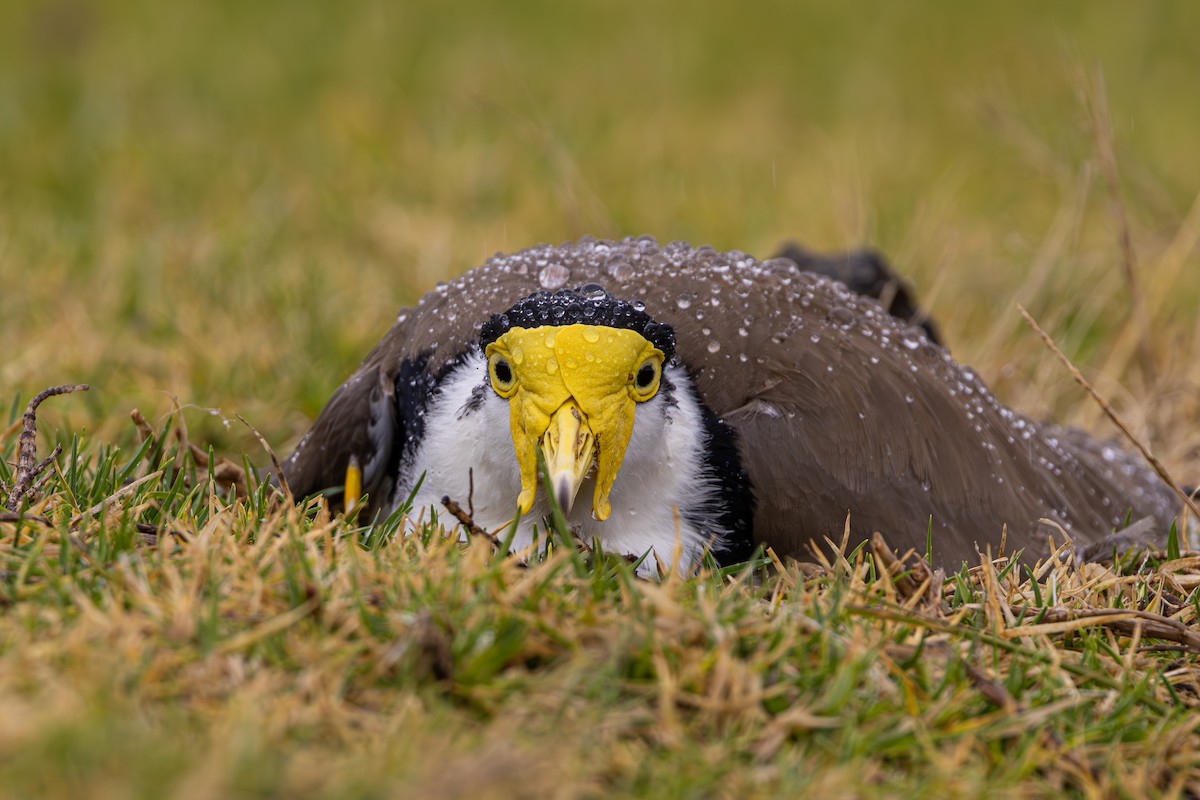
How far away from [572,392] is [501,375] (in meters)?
0.21

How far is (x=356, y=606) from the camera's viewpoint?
2.41 m

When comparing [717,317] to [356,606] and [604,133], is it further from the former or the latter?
[604,133]

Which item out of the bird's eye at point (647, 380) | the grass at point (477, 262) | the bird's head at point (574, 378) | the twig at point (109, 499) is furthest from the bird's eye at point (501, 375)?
the twig at point (109, 499)

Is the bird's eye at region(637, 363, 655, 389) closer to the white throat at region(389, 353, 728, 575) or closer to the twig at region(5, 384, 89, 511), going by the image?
the white throat at region(389, 353, 728, 575)

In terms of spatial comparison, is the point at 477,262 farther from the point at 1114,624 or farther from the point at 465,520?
the point at 1114,624

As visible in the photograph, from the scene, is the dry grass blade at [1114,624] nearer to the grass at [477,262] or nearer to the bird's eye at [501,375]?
the grass at [477,262]

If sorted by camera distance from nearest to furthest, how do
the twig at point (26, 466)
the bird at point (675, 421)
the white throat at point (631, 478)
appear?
the twig at point (26, 466), the bird at point (675, 421), the white throat at point (631, 478)

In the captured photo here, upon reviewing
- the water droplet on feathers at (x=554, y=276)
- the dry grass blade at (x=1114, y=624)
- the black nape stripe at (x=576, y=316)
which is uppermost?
the water droplet on feathers at (x=554, y=276)

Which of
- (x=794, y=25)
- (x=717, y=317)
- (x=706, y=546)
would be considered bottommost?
(x=706, y=546)

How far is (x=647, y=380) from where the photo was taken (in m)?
3.11

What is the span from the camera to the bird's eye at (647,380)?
308cm

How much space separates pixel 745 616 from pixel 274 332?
10.1 feet

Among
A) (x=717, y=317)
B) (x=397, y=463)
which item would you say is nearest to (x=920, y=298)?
(x=717, y=317)

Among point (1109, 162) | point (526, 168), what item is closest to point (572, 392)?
point (1109, 162)
